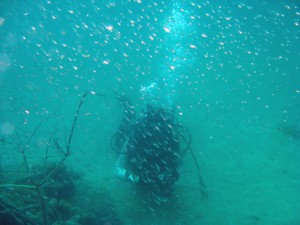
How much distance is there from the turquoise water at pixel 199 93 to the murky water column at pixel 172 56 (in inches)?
2.8

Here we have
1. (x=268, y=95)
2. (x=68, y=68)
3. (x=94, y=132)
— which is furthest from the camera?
(x=68, y=68)

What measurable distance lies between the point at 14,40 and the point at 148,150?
1959 centimetres

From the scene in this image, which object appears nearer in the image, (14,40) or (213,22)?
(213,22)

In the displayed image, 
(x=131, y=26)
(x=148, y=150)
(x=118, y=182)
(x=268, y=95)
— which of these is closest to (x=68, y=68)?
(x=131, y=26)

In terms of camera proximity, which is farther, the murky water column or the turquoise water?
the murky water column

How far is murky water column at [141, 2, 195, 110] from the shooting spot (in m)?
14.5

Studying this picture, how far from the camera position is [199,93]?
620 inches

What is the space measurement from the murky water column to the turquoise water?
0.07m

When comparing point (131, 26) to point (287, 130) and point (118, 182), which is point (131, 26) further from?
point (287, 130)

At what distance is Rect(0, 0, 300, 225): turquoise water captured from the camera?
13.3 meters

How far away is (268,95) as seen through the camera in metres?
14.5

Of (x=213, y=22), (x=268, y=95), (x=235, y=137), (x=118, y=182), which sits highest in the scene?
(x=213, y=22)

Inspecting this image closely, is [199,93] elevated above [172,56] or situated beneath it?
situated beneath

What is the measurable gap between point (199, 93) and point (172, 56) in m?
3.27
